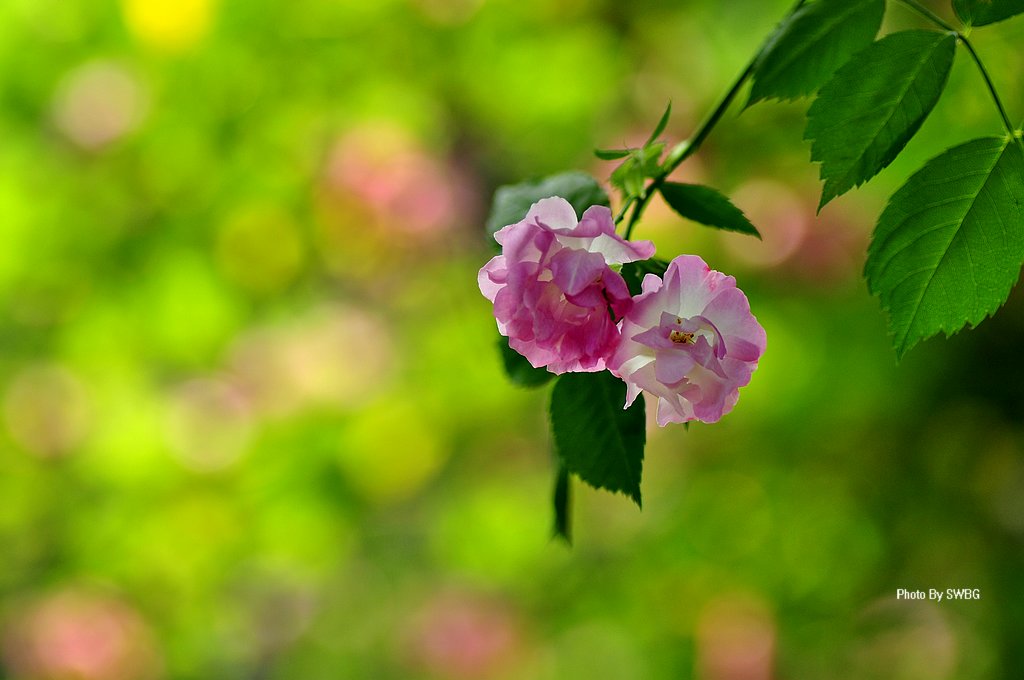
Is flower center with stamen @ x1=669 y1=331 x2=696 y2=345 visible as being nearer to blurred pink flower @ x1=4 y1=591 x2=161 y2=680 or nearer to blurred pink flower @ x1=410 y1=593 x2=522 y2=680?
blurred pink flower @ x1=410 y1=593 x2=522 y2=680

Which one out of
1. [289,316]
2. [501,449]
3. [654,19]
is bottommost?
[501,449]

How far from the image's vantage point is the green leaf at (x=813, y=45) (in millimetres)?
427

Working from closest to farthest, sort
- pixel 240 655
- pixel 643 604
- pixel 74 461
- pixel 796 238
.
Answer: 1. pixel 796 238
2. pixel 643 604
3. pixel 74 461
4. pixel 240 655

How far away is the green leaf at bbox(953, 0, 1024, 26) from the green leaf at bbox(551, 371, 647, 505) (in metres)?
0.21

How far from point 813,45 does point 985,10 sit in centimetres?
7

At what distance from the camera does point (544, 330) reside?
0.33 m

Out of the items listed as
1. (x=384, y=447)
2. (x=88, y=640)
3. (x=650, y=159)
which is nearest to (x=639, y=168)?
(x=650, y=159)

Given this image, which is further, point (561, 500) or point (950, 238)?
point (561, 500)

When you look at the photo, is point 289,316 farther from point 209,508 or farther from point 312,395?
point 209,508

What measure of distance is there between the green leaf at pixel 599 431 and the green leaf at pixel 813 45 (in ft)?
0.47

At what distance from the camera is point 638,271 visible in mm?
362

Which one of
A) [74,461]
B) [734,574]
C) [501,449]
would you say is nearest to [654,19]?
[501,449]

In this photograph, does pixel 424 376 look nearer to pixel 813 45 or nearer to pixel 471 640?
pixel 471 640

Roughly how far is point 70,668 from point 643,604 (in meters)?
0.93
